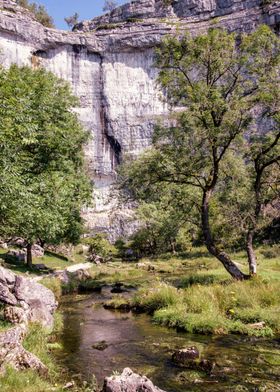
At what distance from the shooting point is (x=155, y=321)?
1565 cm

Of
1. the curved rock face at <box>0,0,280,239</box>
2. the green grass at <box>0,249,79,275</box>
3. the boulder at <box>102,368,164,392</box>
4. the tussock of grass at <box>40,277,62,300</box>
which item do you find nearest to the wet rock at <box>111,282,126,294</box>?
the tussock of grass at <box>40,277,62,300</box>

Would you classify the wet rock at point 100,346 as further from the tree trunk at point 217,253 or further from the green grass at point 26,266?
the green grass at point 26,266

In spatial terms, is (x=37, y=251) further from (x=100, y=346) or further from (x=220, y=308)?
(x=100, y=346)

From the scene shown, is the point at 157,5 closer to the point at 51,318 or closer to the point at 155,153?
the point at 155,153

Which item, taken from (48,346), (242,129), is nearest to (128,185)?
(242,129)

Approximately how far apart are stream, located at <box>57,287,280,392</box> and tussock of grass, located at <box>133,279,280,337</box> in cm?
58

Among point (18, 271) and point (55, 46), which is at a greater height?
A: point (55, 46)

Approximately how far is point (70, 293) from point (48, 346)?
13.0 m

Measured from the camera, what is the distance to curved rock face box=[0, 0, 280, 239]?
7731cm

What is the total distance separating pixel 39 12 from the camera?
10144 cm

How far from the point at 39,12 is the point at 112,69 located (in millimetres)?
34668

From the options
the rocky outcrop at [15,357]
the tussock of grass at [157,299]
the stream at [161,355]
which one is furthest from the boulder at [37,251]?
the rocky outcrop at [15,357]

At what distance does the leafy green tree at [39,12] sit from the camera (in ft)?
324

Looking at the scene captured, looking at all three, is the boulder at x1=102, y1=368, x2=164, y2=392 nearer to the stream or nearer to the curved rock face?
the stream
